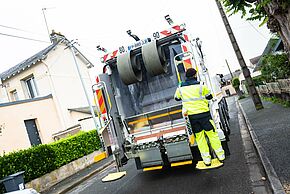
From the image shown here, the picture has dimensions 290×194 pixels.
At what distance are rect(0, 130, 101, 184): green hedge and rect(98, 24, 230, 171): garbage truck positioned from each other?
3897mm

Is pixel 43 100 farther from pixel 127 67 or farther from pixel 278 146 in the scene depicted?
pixel 278 146

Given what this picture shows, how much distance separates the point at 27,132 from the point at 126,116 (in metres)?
9.58

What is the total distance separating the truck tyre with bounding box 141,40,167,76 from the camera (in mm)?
5523

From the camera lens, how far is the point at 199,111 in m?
4.80

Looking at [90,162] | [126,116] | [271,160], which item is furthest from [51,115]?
[271,160]

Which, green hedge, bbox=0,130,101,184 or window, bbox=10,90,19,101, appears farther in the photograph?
window, bbox=10,90,19,101

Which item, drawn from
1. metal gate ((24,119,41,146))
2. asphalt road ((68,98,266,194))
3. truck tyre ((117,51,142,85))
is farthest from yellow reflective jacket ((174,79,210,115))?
metal gate ((24,119,41,146))

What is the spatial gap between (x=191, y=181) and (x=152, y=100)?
7.59 feet

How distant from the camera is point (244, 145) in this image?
22.7 ft

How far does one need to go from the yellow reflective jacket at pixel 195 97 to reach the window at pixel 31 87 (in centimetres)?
1505

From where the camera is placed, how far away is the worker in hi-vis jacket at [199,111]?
4.74m

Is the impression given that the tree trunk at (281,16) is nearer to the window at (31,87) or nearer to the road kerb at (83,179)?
the road kerb at (83,179)

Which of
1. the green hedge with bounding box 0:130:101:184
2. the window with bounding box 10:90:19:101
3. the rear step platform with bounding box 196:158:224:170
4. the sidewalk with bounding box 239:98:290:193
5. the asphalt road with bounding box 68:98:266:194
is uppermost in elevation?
the window with bounding box 10:90:19:101

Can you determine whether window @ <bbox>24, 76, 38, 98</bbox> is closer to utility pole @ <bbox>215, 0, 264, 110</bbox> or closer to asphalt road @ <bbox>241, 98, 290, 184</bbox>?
utility pole @ <bbox>215, 0, 264, 110</bbox>
